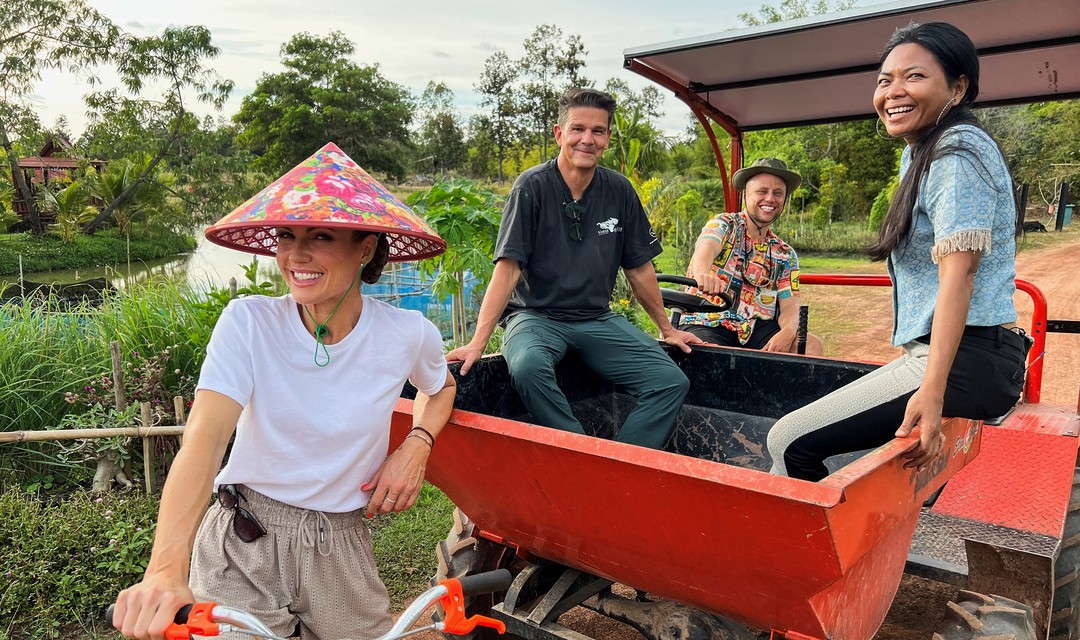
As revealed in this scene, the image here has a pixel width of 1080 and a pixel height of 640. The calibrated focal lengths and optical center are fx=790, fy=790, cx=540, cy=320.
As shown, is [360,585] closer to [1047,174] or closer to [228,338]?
[228,338]

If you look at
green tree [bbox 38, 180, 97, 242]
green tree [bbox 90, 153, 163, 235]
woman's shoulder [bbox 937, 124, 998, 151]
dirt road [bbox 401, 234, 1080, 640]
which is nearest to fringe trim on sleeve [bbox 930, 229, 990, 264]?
woman's shoulder [bbox 937, 124, 998, 151]

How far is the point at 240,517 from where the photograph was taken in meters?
1.74

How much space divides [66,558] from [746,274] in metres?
3.61

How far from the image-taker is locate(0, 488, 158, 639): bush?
3324 mm

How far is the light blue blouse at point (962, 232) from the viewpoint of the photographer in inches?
75.2

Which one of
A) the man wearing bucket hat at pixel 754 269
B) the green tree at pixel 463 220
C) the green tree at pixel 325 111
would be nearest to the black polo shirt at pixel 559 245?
the man wearing bucket hat at pixel 754 269

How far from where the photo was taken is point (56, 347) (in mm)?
4930

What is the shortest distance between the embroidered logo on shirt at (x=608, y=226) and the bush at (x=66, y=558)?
248 centimetres

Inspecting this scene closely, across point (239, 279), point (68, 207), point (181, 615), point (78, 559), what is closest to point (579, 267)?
point (181, 615)

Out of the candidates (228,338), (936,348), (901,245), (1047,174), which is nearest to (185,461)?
(228,338)

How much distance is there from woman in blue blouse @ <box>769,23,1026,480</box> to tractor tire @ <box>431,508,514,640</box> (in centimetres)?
105

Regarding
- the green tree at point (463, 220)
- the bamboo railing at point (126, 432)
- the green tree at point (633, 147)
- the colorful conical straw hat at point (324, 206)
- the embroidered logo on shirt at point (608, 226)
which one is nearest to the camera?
the colorful conical straw hat at point (324, 206)

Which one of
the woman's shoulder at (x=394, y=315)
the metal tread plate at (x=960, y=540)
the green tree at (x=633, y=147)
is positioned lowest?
the metal tread plate at (x=960, y=540)

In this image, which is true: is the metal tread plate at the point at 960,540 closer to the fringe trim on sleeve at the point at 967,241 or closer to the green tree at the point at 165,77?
the fringe trim on sleeve at the point at 967,241
